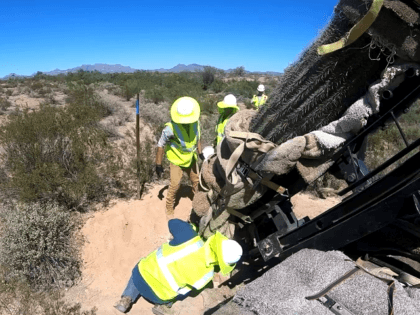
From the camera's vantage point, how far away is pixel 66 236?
3670 mm

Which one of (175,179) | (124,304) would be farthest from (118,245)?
(175,179)

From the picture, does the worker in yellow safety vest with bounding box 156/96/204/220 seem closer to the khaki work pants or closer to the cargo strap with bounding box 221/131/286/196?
the khaki work pants

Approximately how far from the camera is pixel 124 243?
3.94 meters

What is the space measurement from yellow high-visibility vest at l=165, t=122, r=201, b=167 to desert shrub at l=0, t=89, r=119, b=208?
4.97 ft

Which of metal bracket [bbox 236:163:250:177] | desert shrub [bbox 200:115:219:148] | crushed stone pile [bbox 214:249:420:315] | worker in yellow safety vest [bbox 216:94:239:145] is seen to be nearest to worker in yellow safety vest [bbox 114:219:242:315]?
metal bracket [bbox 236:163:250:177]

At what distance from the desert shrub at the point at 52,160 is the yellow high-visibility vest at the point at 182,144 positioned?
1.51 m

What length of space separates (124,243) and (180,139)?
67.6 inches

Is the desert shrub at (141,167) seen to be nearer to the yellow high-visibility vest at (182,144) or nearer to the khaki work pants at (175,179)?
the khaki work pants at (175,179)

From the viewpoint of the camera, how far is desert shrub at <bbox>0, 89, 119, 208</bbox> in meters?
4.10

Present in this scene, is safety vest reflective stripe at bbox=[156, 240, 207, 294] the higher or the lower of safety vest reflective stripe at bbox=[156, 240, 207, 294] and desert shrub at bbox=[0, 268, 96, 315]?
the higher

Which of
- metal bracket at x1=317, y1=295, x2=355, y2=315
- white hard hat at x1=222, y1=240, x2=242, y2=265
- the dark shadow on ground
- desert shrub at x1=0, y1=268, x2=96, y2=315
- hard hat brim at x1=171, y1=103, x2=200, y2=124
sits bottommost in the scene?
desert shrub at x1=0, y1=268, x2=96, y2=315

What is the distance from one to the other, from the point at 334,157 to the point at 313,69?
1.91 ft

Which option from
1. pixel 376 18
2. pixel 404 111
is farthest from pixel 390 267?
pixel 376 18

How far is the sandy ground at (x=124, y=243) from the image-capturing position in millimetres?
3162
